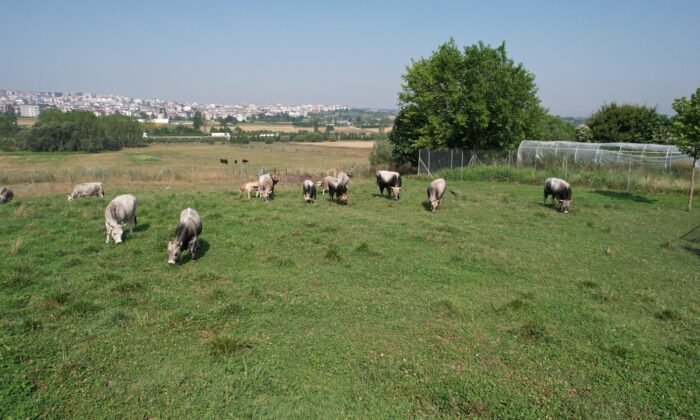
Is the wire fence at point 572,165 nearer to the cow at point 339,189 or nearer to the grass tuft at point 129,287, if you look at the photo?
the cow at point 339,189

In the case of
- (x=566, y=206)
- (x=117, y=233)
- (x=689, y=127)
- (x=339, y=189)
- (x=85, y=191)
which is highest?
(x=689, y=127)

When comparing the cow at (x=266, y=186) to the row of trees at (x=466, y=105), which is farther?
the row of trees at (x=466, y=105)

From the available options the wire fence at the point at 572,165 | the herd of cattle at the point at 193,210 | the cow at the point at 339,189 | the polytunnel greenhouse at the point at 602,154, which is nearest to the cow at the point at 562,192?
the herd of cattle at the point at 193,210

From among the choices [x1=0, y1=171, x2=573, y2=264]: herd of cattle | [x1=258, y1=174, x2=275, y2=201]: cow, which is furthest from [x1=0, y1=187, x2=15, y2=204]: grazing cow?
[x1=258, y1=174, x2=275, y2=201]: cow

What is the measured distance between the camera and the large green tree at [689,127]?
61.5 ft

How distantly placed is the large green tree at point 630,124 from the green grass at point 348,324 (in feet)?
96.1

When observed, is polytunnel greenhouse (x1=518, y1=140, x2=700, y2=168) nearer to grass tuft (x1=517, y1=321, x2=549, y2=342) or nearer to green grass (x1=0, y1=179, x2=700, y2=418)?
green grass (x1=0, y1=179, x2=700, y2=418)

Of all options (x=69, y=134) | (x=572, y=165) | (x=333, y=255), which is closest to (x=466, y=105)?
(x=572, y=165)

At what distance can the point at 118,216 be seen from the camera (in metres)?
13.1

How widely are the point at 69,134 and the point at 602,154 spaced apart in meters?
84.1

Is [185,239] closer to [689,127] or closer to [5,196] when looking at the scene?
[5,196]

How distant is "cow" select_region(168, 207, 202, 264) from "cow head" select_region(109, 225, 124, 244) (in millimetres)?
2518

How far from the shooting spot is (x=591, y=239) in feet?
46.6

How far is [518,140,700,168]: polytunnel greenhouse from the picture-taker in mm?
26531
